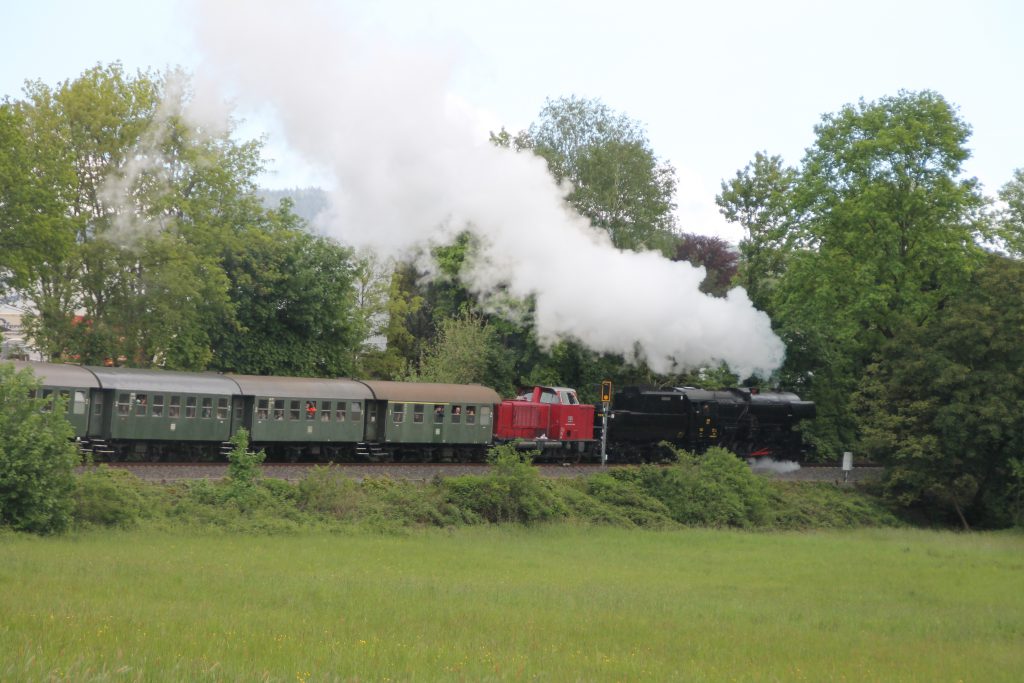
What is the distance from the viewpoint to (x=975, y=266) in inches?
1892

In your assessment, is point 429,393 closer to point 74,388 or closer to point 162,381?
point 162,381

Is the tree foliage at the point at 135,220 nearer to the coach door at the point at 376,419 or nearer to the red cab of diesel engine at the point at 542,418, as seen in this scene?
the coach door at the point at 376,419

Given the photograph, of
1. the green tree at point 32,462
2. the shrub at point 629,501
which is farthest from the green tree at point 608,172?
the green tree at point 32,462

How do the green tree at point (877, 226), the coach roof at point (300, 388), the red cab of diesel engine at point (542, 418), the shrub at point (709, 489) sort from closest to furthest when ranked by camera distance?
the coach roof at point (300, 388)
the shrub at point (709, 489)
the red cab of diesel engine at point (542, 418)
the green tree at point (877, 226)

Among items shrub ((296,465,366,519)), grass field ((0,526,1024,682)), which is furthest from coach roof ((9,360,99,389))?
grass field ((0,526,1024,682))

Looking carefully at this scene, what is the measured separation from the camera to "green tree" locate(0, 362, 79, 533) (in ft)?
82.9

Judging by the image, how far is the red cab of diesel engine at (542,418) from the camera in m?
43.3

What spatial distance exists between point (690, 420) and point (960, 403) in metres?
11.1

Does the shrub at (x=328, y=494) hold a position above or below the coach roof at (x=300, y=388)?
below

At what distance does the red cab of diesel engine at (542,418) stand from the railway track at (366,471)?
140 cm

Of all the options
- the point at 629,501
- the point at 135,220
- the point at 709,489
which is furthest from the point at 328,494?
the point at 135,220

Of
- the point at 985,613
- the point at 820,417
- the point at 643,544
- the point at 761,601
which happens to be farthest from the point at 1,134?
the point at 820,417

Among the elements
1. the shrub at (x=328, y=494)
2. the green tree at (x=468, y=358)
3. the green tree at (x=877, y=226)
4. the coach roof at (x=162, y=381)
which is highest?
the green tree at (x=877, y=226)

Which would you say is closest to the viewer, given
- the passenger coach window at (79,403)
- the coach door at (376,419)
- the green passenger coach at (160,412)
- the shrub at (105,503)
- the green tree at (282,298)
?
the shrub at (105,503)
